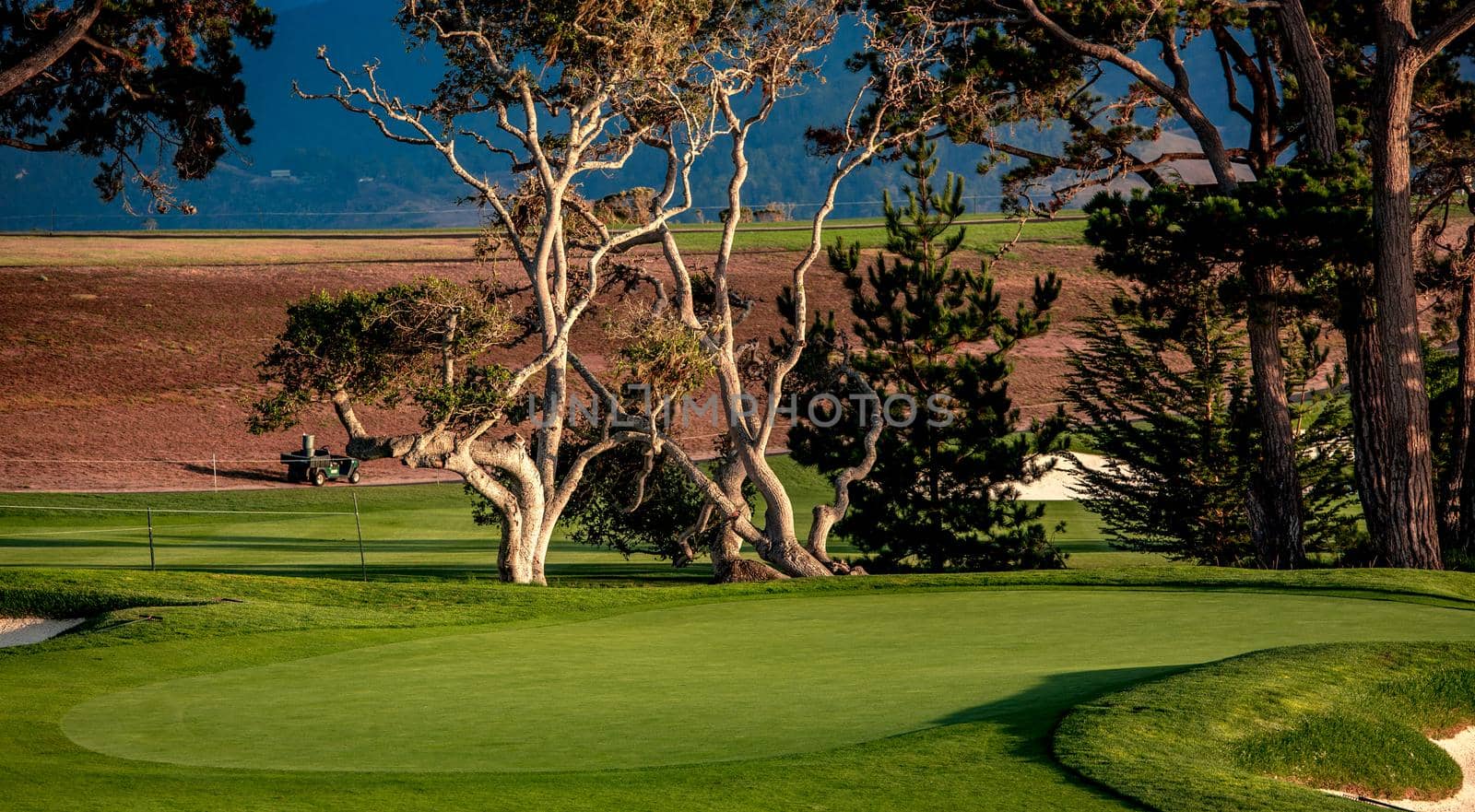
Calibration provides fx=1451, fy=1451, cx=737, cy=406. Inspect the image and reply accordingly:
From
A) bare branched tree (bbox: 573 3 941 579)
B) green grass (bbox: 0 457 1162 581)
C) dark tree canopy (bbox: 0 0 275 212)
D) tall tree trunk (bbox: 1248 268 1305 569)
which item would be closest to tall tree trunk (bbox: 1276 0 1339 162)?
tall tree trunk (bbox: 1248 268 1305 569)

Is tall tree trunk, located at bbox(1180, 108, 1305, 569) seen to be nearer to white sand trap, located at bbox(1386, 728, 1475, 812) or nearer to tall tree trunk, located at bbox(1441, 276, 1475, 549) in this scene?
tall tree trunk, located at bbox(1441, 276, 1475, 549)

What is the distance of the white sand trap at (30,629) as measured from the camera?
48.8ft

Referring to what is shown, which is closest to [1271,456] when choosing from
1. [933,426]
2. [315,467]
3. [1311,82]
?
[933,426]

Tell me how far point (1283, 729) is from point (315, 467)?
33.9m

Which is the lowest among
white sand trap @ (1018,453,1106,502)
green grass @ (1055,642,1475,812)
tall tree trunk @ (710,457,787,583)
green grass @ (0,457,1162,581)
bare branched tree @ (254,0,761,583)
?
white sand trap @ (1018,453,1106,502)

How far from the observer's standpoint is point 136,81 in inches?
960

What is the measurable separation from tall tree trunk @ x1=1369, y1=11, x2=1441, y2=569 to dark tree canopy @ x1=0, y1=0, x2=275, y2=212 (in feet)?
58.7

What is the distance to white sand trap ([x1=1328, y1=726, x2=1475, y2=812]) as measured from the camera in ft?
27.7

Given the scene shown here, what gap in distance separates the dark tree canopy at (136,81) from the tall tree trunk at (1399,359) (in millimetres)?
17905

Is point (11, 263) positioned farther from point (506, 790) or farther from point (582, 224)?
point (506, 790)

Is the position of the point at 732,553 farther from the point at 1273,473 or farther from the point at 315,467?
the point at 315,467

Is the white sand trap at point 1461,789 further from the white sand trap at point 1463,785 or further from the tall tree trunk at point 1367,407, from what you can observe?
the tall tree trunk at point 1367,407

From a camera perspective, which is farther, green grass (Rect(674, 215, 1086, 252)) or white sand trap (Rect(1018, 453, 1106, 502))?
green grass (Rect(674, 215, 1086, 252))

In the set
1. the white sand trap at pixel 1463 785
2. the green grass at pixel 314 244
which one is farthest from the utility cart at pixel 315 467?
the white sand trap at pixel 1463 785
